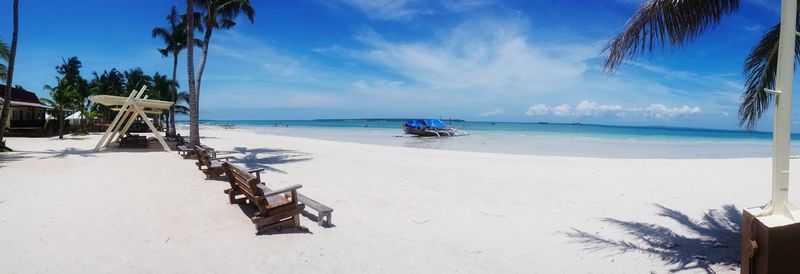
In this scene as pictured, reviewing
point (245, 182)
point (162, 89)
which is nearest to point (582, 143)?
point (245, 182)

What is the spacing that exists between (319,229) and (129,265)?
2.11 meters

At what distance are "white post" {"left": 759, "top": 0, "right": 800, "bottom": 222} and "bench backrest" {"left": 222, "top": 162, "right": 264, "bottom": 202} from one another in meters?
4.81

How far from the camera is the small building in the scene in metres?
24.5

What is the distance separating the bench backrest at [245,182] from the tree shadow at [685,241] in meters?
4.03

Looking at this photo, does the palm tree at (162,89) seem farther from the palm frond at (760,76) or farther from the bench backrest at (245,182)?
the palm frond at (760,76)

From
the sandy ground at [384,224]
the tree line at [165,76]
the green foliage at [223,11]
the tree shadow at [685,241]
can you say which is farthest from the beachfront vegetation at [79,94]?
the tree shadow at [685,241]

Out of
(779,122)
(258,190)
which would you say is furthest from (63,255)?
(779,122)

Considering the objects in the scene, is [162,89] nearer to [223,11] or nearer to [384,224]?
[223,11]

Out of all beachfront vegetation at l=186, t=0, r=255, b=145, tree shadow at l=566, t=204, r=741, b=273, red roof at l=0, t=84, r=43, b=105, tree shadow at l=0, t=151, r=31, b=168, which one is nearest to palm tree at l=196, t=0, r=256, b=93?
beachfront vegetation at l=186, t=0, r=255, b=145

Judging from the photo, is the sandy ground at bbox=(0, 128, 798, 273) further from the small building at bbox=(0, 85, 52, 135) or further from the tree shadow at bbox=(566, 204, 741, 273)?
the small building at bbox=(0, 85, 52, 135)

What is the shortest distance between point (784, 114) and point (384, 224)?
4.35m

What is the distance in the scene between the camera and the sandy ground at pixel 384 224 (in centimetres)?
426

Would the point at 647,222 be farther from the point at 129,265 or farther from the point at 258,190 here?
the point at 129,265

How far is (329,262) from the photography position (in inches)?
167
